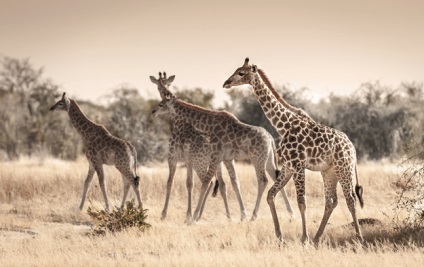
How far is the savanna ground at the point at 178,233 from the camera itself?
10.2 meters

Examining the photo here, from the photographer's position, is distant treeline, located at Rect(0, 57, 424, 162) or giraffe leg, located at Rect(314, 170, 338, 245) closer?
giraffe leg, located at Rect(314, 170, 338, 245)

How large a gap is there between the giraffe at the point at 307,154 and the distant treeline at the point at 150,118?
1707 cm

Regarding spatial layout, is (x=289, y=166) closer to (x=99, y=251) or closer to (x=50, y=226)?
(x=99, y=251)

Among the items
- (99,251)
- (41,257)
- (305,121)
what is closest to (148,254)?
(99,251)

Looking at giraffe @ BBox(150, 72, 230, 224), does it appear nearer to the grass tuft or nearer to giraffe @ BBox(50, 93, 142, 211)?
giraffe @ BBox(50, 93, 142, 211)

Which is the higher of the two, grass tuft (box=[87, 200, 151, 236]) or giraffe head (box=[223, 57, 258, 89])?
giraffe head (box=[223, 57, 258, 89])

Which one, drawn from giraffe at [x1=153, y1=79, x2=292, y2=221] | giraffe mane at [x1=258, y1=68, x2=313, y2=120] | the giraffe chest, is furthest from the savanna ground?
giraffe mane at [x1=258, y1=68, x2=313, y2=120]

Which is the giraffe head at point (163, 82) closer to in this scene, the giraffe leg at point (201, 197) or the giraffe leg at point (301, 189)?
the giraffe leg at point (201, 197)

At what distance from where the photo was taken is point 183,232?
13062mm

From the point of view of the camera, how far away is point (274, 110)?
11.9 m

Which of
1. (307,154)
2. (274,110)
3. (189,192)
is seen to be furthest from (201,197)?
(307,154)

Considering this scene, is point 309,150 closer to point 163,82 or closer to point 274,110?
point 274,110

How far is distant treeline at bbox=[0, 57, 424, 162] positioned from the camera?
31.4 m

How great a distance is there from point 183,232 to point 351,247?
345 cm
